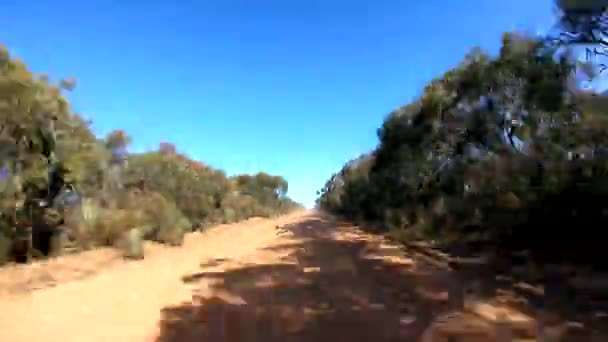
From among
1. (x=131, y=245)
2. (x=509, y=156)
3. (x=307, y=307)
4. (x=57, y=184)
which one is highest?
(x=509, y=156)

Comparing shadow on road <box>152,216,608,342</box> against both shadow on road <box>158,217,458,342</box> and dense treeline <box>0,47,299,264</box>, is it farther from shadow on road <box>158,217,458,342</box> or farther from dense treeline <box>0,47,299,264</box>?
dense treeline <box>0,47,299,264</box>

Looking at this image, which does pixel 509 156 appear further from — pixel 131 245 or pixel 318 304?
pixel 131 245

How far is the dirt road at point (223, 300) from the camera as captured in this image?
273 inches

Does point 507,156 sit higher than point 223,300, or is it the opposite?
point 507,156

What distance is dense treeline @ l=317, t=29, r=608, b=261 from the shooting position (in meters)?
13.2

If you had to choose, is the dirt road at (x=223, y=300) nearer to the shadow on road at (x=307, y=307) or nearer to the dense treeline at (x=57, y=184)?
the shadow on road at (x=307, y=307)

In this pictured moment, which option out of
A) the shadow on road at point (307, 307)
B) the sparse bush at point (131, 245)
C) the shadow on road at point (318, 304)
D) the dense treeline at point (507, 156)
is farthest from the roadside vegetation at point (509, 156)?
the sparse bush at point (131, 245)

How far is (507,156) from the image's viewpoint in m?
17.2

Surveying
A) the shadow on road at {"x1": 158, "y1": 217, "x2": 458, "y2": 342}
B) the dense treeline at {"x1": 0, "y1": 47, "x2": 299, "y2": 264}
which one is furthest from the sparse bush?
the shadow on road at {"x1": 158, "y1": 217, "x2": 458, "y2": 342}

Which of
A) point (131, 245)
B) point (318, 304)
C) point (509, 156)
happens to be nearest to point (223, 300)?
point (318, 304)

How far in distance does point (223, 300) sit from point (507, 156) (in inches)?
492

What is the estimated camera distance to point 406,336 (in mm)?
Result: 6688

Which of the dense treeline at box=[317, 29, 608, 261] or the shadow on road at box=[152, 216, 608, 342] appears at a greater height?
the dense treeline at box=[317, 29, 608, 261]

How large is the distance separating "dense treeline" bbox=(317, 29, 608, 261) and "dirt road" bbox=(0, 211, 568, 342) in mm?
4075
